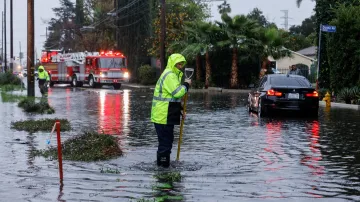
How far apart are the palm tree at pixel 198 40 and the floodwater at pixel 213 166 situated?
26.0 meters

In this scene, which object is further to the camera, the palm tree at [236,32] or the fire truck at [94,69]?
the fire truck at [94,69]

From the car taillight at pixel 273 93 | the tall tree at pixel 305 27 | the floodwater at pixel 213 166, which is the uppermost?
the tall tree at pixel 305 27

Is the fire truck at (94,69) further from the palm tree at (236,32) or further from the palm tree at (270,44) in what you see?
the palm tree at (270,44)

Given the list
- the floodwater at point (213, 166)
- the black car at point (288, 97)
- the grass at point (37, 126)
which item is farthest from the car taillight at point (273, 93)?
the grass at point (37, 126)

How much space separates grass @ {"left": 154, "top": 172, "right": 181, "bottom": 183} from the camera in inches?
381

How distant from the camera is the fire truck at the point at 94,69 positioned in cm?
5022

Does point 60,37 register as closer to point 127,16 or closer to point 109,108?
point 127,16

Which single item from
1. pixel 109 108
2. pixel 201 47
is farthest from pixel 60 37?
pixel 109 108

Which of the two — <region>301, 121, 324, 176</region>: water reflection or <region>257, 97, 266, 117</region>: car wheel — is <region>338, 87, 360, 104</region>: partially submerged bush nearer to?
<region>257, 97, 266, 117</region>: car wheel

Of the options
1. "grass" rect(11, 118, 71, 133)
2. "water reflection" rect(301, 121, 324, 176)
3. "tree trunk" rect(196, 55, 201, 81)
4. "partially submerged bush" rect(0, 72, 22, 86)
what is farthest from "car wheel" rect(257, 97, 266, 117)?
"partially submerged bush" rect(0, 72, 22, 86)

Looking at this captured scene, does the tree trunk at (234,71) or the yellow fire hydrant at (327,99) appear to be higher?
the tree trunk at (234,71)

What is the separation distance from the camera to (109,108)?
26.2 meters

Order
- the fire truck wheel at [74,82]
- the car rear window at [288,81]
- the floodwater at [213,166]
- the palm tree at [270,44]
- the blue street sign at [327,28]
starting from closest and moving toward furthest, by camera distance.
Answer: the floodwater at [213,166] → the car rear window at [288,81] → the blue street sign at [327,28] → the palm tree at [270,44] → the fire truck wheel at [74,82]

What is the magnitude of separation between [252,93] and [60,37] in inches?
3552
